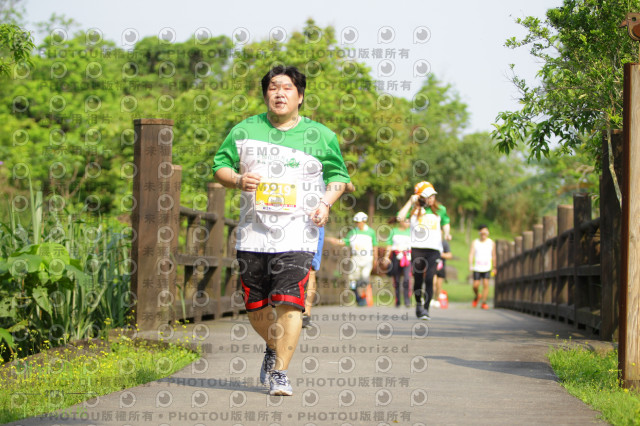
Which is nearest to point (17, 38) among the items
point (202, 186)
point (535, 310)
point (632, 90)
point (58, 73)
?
point (632, 90)

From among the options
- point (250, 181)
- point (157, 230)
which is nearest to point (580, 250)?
point (157, 230)

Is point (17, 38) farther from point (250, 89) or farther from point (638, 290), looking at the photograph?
point (250, 89)

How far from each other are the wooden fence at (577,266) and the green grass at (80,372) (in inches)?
143

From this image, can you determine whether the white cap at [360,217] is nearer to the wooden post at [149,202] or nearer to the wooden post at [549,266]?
the wooden post at [549,266]

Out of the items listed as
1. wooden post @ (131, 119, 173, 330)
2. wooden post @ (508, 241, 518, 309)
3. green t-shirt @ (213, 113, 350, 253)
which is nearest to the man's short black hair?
green t-shirt @ (213, 113, 350, 253)

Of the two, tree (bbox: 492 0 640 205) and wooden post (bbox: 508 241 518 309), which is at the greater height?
tree (bbox: 492 0 640 205)

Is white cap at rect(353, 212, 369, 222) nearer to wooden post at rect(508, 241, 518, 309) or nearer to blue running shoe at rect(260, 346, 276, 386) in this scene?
wooden post at rect(508, 241, 518, 309)

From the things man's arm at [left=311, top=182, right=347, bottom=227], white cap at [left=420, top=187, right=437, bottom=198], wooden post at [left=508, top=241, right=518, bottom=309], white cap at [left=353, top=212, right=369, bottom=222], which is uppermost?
white cap at [left=420, top=187, right=437, bottom=198]

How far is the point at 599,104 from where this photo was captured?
25.3 ft

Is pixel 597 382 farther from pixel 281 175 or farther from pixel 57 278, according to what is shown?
pixel 57 278

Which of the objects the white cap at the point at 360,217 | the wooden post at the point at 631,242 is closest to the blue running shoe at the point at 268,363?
the wooden post at the point at 631,242

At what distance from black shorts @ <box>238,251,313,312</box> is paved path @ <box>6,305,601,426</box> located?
20.4 inches

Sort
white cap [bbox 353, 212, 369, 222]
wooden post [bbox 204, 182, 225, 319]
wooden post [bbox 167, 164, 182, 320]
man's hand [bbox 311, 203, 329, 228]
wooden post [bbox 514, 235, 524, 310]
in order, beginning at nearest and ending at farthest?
man's hand [bbox 311, 203, 329, 228] → wooden post [bbox 167, 164, 182, 320] → wooden post [bbox 204, 182, 225, 319] → white cap [bbox 353, 212, 369, 222] → wooden post [bbox 514, 235, 524, 310]

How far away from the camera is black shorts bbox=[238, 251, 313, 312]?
534 centimetres
